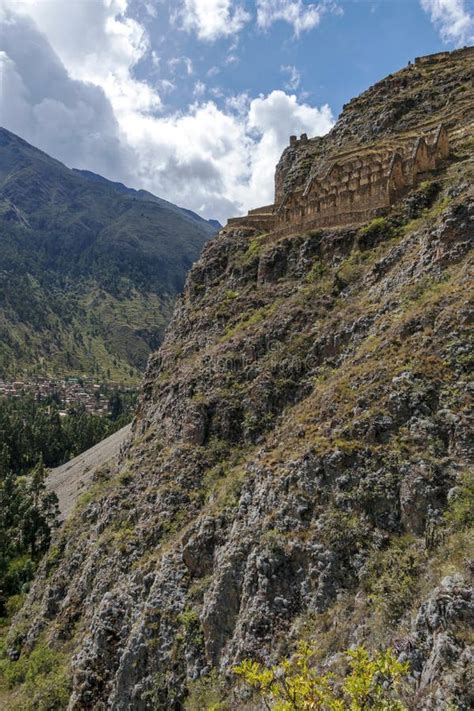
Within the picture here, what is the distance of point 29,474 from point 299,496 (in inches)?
3980

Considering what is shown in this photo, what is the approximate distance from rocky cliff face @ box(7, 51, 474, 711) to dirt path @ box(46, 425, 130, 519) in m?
32.5

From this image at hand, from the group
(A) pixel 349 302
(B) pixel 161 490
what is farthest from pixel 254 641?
(A) pixel 349 302

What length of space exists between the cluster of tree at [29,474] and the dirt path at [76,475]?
2402 mm

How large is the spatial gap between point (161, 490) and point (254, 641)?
48.5 ft

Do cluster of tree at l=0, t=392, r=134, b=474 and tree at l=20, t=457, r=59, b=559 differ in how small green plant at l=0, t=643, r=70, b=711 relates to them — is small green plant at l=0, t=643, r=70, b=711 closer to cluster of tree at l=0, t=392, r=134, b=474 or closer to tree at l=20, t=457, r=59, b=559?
tree at l=20, t=457, r=59, b=559

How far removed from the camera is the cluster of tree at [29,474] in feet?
208

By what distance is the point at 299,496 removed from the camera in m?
24.0

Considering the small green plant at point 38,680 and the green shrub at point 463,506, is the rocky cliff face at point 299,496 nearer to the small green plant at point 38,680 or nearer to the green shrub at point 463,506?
the green shrub at point 463,506

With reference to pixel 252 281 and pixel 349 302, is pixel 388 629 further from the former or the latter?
pixel 252 281

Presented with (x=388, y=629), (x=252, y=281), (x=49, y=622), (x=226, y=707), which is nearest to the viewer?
(x=388, y=629)

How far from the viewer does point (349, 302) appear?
35.7 meters

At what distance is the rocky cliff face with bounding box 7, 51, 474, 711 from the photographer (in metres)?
18.9

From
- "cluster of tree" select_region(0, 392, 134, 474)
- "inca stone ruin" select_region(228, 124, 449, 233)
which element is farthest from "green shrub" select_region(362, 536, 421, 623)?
"cluster of tree" select_region(0, 392, 134, 474)

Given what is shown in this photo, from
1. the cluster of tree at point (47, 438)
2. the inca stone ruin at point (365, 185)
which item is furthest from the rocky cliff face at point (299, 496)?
the cluster of tree at point (47, 438)
